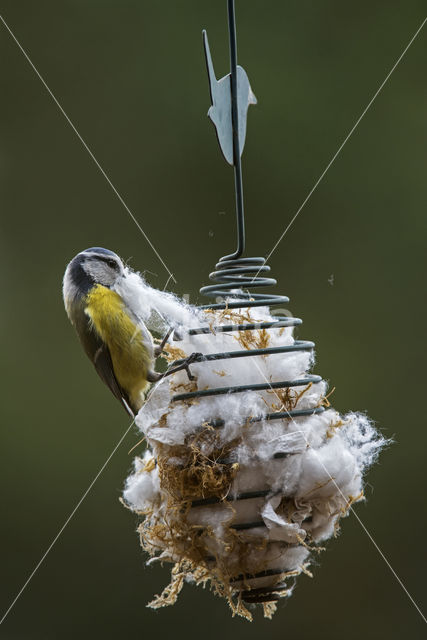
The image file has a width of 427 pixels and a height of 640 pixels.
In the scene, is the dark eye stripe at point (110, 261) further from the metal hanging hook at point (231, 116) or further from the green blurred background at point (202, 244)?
the green blurred background at point (202, 244)

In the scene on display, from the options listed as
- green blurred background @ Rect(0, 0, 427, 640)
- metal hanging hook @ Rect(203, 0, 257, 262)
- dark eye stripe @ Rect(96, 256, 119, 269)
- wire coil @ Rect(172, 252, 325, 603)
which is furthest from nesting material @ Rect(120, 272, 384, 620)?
green blurred background @ Rect(0, 0, 427, 640)

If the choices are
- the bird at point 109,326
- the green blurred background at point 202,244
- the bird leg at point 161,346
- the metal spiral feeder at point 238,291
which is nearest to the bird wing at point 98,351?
the bird at point 109,326

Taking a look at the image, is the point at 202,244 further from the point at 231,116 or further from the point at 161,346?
the point at 231,116

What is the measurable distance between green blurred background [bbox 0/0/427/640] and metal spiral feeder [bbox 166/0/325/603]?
1.46 meters

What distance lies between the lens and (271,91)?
2.94 meters

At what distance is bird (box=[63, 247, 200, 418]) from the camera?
157cm

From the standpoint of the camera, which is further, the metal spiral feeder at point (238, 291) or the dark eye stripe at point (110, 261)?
the dark eye stripe at point (110, 261)

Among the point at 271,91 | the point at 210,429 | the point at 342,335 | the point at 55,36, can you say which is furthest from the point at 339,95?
the point at 210,429

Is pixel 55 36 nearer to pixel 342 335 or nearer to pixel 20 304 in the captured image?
pixel 20 304

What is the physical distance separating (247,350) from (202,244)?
5.50 feet

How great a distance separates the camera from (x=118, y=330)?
1.58 m

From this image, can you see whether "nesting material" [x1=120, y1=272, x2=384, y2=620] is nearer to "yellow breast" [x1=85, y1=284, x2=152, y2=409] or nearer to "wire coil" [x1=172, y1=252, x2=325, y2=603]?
"wire coil" [x1=172, y1=252, x2=325, y2=603]

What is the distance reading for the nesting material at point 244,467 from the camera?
1.19 metres

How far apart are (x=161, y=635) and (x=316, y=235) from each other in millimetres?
1607
